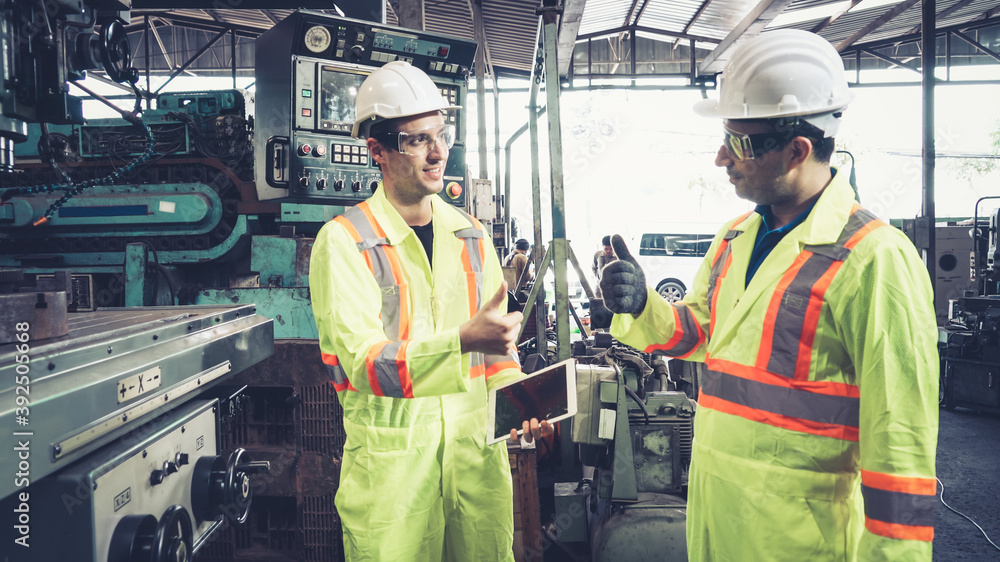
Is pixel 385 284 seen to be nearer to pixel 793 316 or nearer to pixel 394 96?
pixel 394 96

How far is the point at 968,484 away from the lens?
14.2ft

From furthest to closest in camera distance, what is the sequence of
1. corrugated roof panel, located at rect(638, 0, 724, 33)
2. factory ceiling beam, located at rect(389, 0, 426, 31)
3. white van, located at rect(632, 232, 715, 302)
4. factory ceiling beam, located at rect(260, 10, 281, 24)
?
white van, located at rect(632, 232, 715, 302), factory ceiling beam, located at rect(260, 10, 281, 24), corrugated roof panel, located at rect(638, 0, 724, 33), factory ceiling beam, located at rect(389, 0, 426, 31)

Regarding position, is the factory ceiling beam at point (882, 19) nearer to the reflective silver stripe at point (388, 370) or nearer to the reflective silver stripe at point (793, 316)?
the reflective silver stripe at point (793, 316)

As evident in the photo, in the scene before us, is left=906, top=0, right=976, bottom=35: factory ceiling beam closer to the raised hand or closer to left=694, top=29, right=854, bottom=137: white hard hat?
left=694, top=29, right=854, bottom=137: white hard hat

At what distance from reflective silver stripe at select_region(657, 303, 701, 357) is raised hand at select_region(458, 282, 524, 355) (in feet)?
2.22

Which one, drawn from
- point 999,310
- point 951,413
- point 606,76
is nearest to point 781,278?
point 999,310

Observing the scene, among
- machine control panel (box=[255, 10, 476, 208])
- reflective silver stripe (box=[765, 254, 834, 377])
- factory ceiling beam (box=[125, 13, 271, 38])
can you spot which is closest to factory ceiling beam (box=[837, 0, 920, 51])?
machine control panel (box=[255, 10, 476, 208])

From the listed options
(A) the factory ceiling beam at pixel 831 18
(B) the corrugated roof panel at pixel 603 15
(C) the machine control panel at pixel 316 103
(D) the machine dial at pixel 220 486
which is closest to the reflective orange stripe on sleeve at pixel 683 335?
(D) the machine dial at pixel 220 486

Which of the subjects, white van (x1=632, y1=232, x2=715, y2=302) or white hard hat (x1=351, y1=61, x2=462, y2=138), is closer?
white hard hat (x1=351, y1=61, x2=462, y2=138)

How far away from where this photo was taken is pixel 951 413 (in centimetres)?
621

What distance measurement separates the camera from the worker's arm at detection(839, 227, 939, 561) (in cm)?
123

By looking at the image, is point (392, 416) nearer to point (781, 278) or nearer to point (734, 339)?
point (734, 339)

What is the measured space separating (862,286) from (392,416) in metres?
1.19

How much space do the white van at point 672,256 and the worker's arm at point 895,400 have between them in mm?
12288
